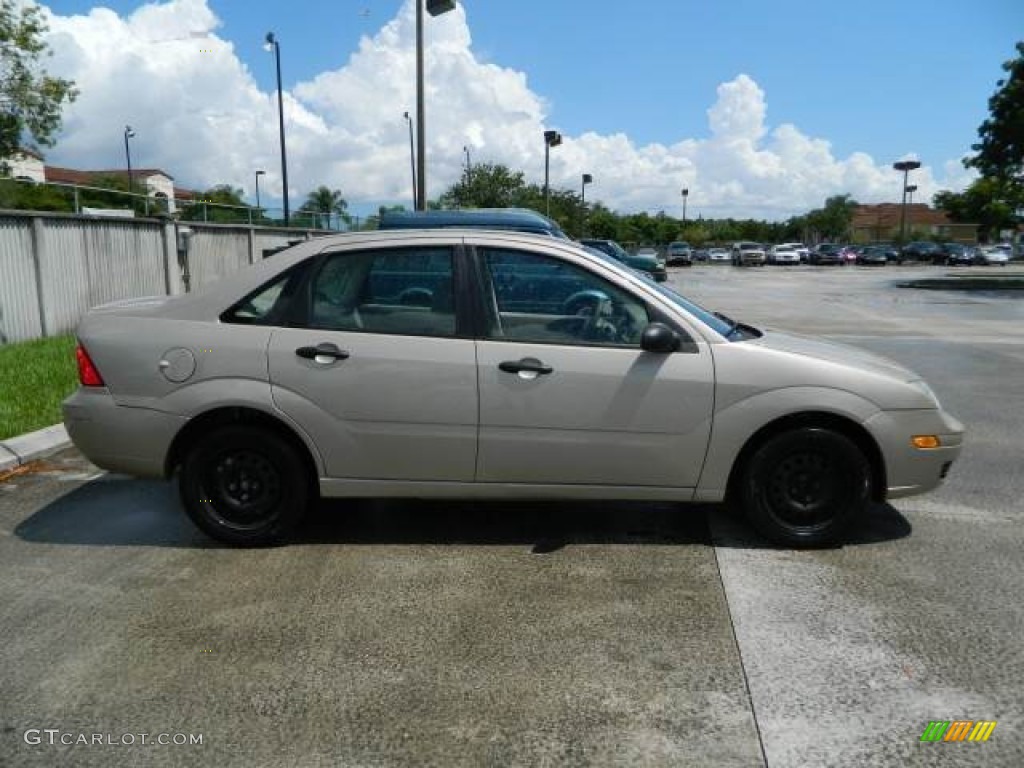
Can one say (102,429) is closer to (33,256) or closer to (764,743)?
(764,743)

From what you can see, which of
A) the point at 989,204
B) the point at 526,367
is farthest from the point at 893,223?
the point at 526,367

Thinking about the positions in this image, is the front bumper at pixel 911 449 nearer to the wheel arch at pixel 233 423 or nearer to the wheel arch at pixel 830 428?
the wheel arch at pixel 830 428

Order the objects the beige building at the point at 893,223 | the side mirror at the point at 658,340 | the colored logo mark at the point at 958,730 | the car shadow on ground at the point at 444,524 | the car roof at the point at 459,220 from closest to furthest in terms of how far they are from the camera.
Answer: the colored logo mark at the point at 958,730 < the side mirror at the point at 658,340 < the car shadow on ground at the point at 444,524 < the car roof at the point at 459,220 < the beige building at the point at 893,223

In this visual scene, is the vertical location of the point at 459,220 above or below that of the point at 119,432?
above

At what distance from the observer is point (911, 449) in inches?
173

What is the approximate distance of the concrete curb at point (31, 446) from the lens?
19.7ft

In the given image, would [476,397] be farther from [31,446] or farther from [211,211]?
[211,211]

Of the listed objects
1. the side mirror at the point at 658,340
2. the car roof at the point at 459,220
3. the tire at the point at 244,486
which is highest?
the car roof at the point at 459,220

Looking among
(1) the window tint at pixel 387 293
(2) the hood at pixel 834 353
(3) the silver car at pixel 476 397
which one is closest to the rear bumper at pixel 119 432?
(3) the silver car at pixel 476 397

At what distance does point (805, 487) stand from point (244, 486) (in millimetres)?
2929

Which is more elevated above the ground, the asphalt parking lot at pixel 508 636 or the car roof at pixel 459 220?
the car roof at pixel 459 220

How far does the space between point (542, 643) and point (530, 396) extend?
1.29 meters

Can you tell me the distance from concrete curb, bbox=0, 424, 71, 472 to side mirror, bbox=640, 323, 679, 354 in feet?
14.1

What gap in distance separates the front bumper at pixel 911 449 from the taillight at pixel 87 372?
13.1 ft
